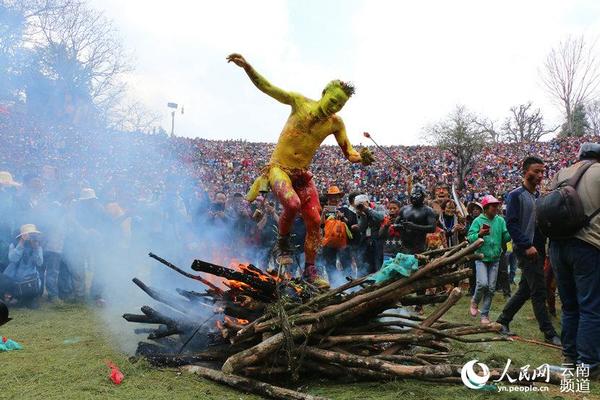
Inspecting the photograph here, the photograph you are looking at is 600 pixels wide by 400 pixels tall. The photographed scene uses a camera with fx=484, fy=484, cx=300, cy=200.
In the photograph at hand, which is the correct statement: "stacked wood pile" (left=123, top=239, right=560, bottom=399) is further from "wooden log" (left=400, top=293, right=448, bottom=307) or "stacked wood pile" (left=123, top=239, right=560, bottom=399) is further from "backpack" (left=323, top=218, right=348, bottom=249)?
"backpack" (left=323, top=218, right=348, bottom=249)

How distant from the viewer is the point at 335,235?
8.62 meters

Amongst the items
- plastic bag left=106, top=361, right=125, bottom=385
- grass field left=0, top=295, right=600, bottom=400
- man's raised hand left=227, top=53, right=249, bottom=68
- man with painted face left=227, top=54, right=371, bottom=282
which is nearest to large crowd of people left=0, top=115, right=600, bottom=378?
man with painted face left=227, top=54, right=371, bottom=282

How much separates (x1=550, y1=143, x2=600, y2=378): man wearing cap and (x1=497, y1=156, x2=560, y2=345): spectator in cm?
84

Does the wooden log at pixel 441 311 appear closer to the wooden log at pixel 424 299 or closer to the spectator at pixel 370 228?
the wooden log at pixel 424 299

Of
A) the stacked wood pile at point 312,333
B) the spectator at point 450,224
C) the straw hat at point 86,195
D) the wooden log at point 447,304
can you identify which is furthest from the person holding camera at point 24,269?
the spectator at point 450,224

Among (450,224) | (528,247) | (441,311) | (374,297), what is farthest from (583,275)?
(450,224)

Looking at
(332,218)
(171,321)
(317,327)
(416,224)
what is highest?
(416,224)

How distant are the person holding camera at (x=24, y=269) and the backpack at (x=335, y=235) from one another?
15.6ft

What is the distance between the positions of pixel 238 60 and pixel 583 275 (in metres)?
3.71

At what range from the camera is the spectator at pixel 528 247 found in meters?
5.41

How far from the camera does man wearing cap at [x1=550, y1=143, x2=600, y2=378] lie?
4051 millimetres

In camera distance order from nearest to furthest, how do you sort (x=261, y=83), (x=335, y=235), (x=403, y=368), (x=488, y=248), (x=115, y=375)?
1. (x=403, y=368)
2. (x=115, y=375)
3. (x=261, y=83)
4. (x=488, y=248)
5. (x=335, y=235)

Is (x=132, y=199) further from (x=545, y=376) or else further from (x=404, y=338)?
(x=545, y=376)

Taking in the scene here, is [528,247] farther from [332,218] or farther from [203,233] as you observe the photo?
[203,233]
